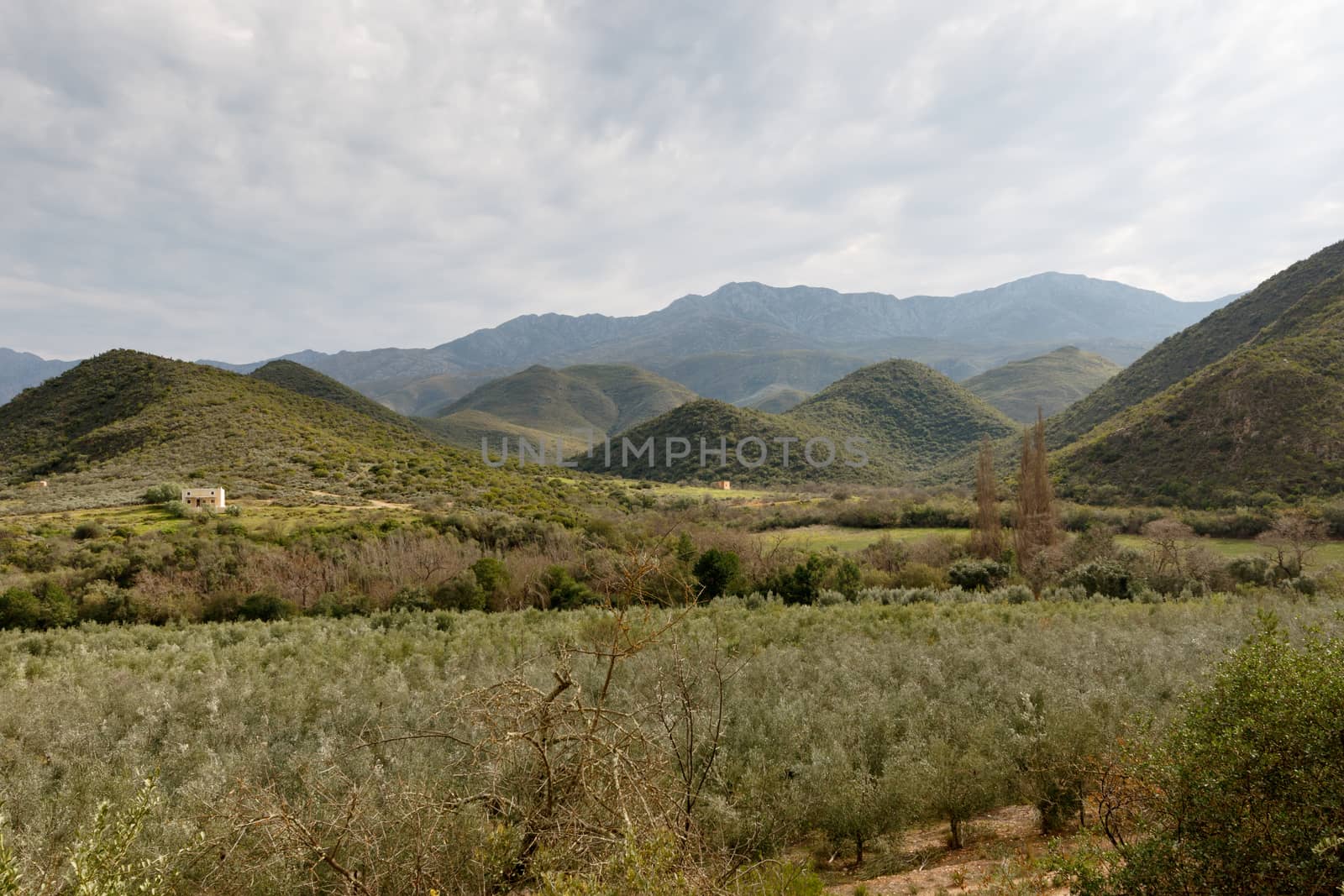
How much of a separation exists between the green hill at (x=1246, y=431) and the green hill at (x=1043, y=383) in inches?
2328

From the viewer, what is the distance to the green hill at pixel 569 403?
130125 mm

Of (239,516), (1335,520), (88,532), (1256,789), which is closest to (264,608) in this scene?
(88,532)

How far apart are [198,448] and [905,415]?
259ft

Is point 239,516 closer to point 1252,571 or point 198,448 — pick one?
point 198,448

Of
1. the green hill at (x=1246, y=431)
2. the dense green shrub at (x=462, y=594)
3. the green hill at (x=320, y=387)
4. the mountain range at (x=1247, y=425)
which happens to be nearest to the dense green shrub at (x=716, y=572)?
the dense green shrub at (x=462, y=594)

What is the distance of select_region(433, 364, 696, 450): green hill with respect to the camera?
130 m

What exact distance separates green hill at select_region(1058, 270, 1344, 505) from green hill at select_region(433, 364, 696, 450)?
293ft

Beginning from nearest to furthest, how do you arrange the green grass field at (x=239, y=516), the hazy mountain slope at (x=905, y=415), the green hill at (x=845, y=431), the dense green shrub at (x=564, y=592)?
1. the dense green shrub at (x=564, y=592)
2. the green grass field at (x=239, y=516)
3. the green hill at (x=845, y=431)
4. the hazy mountain slope at (x=905, y=415)

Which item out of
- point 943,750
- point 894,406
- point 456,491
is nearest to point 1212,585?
point 943,750

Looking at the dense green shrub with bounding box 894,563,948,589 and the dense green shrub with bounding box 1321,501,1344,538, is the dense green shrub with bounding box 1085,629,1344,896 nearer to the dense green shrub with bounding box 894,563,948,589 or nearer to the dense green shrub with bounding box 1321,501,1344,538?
the dense green shrub with bounding box 894,563,948,589

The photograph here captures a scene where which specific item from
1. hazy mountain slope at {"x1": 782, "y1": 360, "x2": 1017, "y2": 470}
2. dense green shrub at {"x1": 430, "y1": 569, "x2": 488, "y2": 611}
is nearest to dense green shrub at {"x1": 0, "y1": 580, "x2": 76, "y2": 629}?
dense green shrub at {"x1": 430, "y1": 569, "x2": 488, "y2": 611}

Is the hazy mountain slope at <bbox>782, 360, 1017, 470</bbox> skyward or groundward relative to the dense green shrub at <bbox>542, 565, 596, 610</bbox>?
skyward

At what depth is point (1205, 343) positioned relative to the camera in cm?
5119

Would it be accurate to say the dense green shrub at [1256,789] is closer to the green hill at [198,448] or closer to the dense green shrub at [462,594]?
the dense green shrub at [462,594]
